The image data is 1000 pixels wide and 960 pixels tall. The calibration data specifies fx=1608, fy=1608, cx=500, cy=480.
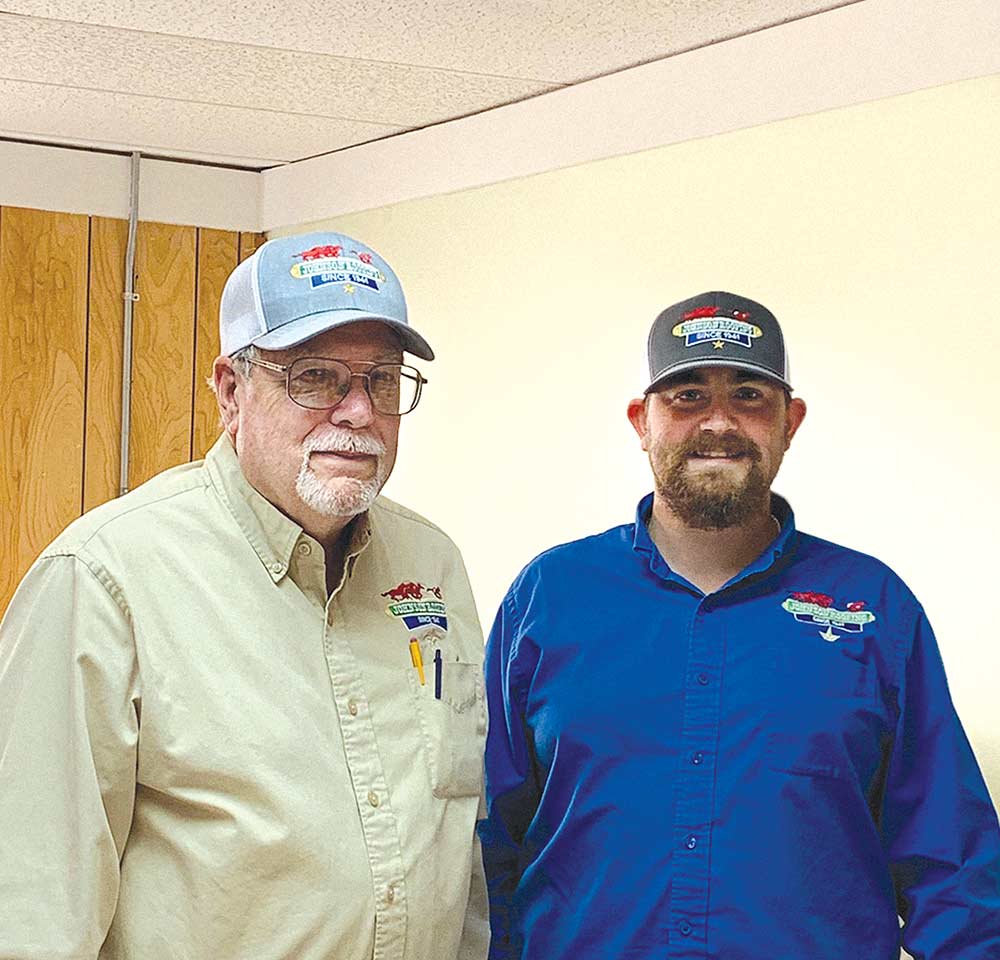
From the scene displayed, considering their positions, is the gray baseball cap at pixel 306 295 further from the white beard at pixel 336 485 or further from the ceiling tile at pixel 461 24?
the ceiling tile at pixel 461 24

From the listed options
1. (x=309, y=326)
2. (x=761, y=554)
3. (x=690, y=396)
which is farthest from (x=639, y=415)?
(x=309, y=326)

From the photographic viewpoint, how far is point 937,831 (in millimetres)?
2070

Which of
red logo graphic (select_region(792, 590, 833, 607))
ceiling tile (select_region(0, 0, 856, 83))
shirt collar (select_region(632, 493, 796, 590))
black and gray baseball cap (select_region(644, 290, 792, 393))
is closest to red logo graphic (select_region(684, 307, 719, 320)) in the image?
black and gray baseball cap (select_region(644, 290, 792, 393))

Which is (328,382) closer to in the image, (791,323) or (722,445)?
(722,445)

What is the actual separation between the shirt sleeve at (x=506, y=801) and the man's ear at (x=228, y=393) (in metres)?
0.62

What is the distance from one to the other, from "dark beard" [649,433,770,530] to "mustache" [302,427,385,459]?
60cm

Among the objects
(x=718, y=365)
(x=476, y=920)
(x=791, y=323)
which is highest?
(x=791, y=323)

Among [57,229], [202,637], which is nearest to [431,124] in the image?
[57,229]

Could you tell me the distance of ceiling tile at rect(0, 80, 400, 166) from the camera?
4.01 meters

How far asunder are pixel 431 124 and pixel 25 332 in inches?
53.4

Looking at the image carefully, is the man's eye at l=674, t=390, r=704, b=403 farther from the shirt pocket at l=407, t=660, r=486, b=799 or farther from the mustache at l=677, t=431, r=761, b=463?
the shirt pocket at l=407, t=660, r=486, b=799

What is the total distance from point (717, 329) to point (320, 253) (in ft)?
2.26

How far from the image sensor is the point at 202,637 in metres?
1.70

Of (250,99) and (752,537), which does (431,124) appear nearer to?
(250,99)
